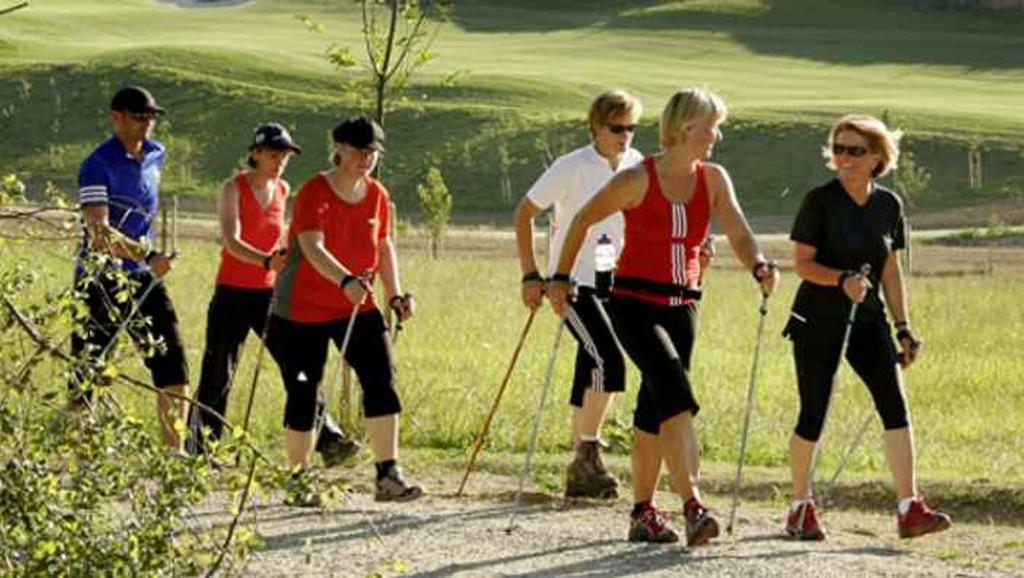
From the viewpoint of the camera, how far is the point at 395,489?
1255 cm

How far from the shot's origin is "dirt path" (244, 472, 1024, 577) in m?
10.9

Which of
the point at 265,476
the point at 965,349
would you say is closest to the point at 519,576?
the point at 265,476

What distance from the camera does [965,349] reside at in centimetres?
2467

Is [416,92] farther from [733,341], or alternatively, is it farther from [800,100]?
[733,341]

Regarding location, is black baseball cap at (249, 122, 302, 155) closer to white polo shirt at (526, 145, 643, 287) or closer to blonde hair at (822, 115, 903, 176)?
white polo shirt at (526, 145, 643, 287)

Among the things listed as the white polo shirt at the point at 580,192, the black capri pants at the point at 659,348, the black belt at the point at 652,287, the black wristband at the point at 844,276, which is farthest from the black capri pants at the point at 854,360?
the white polo shirt at the point at 580,192

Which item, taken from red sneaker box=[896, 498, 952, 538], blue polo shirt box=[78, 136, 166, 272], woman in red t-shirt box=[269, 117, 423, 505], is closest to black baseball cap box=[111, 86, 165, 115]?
blue polo shirt box=[78, 136, 166, 272]

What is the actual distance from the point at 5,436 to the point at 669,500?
6701mm

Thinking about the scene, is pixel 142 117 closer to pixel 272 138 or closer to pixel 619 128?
pixel 272 138

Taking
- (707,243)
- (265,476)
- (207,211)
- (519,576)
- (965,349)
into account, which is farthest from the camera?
(207,211)

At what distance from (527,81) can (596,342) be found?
65461mm

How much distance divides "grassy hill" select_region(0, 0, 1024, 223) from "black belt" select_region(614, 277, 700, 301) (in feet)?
155

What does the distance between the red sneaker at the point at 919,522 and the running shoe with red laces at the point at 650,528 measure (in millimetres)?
1012

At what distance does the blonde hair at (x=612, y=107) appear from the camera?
12.7 m
